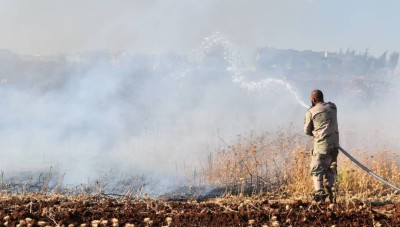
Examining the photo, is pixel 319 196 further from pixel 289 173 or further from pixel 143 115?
pixel 143 115

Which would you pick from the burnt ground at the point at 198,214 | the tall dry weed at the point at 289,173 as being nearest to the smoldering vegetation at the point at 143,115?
the tall dry weed at the point at 289,173

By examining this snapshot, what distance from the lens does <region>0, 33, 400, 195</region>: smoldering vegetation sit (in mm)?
12388

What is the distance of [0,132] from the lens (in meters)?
18.3

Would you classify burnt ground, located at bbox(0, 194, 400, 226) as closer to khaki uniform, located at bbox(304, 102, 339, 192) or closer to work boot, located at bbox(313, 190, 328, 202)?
work boot, located at bbox(313, 190, 328, 202)

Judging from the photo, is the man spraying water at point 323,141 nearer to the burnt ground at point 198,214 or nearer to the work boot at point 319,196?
the work boot at point 319,196

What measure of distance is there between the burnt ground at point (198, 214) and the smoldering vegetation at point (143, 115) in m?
2.56

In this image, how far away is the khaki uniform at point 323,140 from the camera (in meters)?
7.29

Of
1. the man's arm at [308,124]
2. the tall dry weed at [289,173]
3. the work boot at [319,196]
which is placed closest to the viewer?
the work boot at [319,196]

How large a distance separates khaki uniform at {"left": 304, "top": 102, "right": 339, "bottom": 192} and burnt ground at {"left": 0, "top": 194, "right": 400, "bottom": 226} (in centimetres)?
85

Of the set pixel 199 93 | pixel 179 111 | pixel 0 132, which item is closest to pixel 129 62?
pixel 199 93

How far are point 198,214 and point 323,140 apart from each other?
2509 mm

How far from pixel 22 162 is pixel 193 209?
8.88 meters

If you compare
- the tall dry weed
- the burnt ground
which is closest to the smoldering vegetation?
the tall dry weed

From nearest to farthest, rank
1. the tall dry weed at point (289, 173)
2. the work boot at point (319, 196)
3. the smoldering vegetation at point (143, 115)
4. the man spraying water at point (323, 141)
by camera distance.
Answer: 1. the work boot at point (319, 196)
2. the man spraying water at point (323, 141)
3. the tall dry weed at point (289, 173)
4. the smoldering vegetation at point (143, 115)
